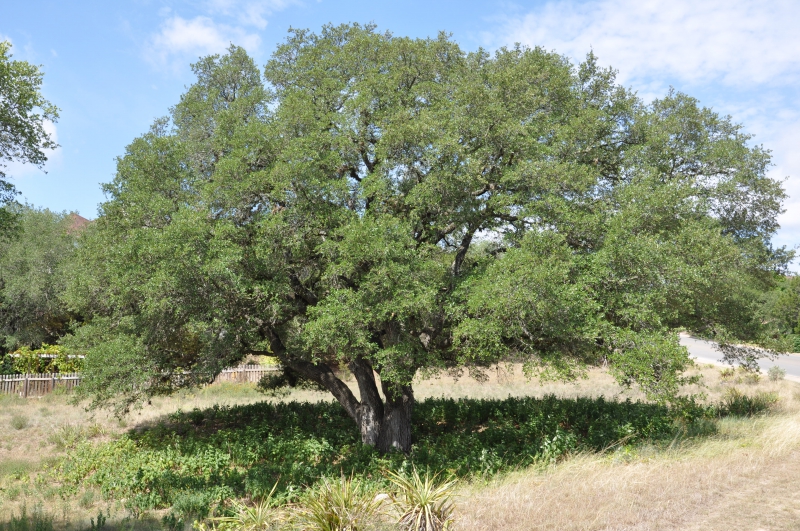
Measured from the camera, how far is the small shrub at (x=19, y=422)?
18172 mm

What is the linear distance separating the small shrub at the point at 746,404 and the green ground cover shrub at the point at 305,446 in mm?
2213

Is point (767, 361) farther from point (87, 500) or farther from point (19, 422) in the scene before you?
point (19, 422)

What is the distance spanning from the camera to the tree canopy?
11.5 metres

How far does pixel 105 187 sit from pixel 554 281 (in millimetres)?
12793

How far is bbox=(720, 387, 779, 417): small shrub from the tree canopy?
2.40 metres

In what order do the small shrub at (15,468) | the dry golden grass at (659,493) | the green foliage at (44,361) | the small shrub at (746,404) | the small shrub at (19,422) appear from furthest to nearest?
1. the green foliage at (44,361)
2. the small shrub at (19,422)
3. the small shrub at (746,404)
4. the small shrub at (15,468)
5. the dry golden grass at (659,493)

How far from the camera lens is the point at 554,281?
1079 centimetres

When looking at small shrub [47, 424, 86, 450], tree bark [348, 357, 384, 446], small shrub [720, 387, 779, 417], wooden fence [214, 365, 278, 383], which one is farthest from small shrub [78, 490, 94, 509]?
wooden fence [214, 365, 278, 383]

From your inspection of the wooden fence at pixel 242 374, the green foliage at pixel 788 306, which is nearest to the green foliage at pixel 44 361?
the wooden fence at pixel 242 374

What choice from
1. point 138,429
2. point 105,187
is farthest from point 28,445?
point 105,187

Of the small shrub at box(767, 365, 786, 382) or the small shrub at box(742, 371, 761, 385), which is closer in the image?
the small shrub at box(742, 371, 761, 385)

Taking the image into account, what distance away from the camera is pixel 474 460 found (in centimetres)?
1305

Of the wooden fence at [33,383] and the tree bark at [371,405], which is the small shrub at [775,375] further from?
the wooden fence at [33,383]

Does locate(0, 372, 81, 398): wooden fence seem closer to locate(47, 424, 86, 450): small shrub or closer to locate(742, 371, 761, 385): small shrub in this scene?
locate(47, 424, 86, 450): small shrub
